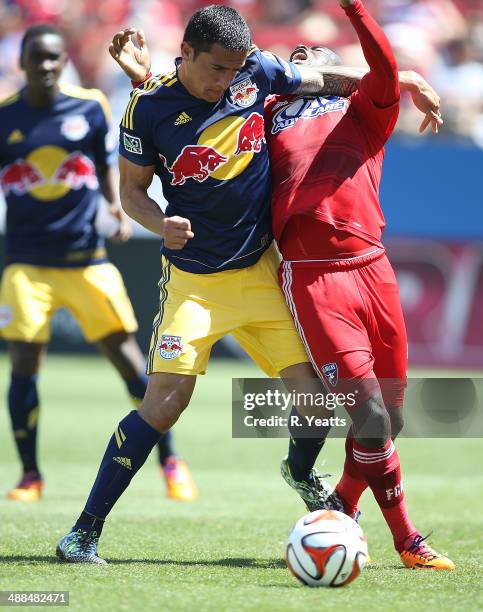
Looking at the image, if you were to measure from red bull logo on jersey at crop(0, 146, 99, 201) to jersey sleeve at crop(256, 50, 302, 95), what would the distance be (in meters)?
2.93

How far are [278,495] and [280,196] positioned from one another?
125 inches

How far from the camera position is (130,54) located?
18.9 feet

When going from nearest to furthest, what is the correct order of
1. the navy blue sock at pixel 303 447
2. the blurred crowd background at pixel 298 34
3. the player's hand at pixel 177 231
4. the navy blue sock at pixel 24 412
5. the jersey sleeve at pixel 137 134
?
1. the player's hand at pixel 177 231
2. the jersey sleeve at pixel 137 134
3. the navy blue sock at pixel 303 447
4. the navy blue sock at pixel 24 412
5. the blurred crowd background at pixel 298 34

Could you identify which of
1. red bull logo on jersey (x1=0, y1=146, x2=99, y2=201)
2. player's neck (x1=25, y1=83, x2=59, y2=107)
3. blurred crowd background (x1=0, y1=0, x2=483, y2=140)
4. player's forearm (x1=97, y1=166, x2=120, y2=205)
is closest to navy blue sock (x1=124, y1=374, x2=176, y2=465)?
player's forearm (x1=97, y1=166, x2=120, y2=205)

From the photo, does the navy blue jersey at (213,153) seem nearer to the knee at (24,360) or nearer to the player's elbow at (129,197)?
the player's elbow at (129,197)

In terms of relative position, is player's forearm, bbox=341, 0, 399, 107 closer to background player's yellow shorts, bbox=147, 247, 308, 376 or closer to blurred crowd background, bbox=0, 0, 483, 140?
background player's yellow shorts, bbox=147, 247, 308, 376

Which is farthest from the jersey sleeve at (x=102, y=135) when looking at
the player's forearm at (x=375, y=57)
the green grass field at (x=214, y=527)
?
the player's forearm at (x=375, y=57)

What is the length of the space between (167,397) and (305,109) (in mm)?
1637

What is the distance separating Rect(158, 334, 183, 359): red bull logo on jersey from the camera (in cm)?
545

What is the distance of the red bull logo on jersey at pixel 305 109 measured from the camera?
18.9 feet

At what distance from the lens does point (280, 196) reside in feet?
18.5

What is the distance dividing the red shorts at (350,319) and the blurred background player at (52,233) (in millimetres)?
2766

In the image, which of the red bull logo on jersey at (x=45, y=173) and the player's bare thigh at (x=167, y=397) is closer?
the player's bare thigh at (x=167, y=397)

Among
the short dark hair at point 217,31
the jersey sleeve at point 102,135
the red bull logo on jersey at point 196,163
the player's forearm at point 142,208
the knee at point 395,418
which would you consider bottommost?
the knee at point 395,418
